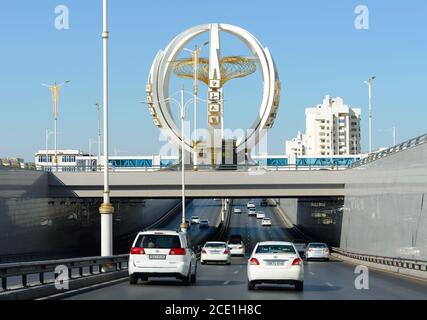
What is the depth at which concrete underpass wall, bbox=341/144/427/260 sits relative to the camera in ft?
128

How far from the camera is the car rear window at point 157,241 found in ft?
86.4

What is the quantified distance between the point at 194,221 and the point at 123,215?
105 ft

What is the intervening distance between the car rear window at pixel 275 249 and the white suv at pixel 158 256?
2.57 metres

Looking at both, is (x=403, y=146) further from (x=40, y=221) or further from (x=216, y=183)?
(x=40, y=221)

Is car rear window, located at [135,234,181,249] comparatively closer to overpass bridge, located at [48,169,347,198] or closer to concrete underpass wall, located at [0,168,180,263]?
concrete underpass wall, located at [0,168,180,263]

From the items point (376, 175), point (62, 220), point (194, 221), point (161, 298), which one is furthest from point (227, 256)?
point (194, 221)

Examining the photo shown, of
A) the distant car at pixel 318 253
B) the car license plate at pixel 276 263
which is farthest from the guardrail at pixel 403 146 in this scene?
the car license plate at pixel 276 263

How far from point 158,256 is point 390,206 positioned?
23.6 meters

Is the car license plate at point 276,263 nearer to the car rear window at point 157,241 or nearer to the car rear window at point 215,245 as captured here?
the car rear window at point 157,241

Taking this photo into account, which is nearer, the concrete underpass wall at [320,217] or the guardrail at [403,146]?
the guardrail at [403,146]

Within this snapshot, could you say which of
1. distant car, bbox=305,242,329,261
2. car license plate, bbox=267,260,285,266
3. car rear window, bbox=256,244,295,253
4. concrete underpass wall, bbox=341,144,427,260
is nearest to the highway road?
car license plate, bbox=267,260,285,266

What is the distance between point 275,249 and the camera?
25.7 meters

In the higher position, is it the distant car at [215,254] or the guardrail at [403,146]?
the guardrail at [403,146]
